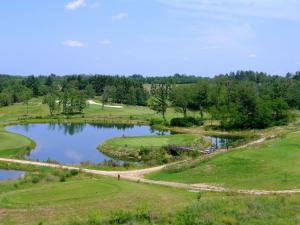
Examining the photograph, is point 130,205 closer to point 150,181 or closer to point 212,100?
point 150,181

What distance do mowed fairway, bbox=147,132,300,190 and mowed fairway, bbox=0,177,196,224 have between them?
15.4ft

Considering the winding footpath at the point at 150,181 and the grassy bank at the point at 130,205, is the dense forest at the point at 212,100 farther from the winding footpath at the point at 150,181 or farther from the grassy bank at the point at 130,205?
the grassy bank at the point at 130,205

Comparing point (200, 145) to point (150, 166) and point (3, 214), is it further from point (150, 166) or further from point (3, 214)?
point (3, 214)

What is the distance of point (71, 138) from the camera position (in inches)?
3489

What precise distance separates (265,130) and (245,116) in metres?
6.53

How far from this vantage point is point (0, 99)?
147 metres

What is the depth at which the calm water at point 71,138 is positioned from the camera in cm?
6631

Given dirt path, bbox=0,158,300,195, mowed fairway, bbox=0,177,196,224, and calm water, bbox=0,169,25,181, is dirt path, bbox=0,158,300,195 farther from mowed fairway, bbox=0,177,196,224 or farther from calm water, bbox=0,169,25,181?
calm water, bbox=0,169,25,181

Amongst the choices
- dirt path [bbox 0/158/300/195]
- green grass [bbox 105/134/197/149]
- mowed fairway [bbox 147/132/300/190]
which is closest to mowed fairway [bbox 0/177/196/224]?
dirt path [bbox 0/158/300/195]

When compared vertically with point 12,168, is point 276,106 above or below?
above

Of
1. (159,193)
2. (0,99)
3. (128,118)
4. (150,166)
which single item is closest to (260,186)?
(159,193)

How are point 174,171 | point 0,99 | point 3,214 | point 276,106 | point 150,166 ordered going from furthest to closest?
point 0,99
point 276,106
point 150,166
point 174,171
point 3,214

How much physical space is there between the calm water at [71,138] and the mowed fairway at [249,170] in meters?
21.4

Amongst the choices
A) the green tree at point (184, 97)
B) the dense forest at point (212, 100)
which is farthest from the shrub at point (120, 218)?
the green tree at point (184, 97)
